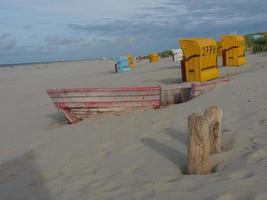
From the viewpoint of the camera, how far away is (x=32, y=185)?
5680 mm

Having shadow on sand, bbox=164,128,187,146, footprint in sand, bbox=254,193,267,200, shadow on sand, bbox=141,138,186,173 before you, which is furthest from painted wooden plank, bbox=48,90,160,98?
footprint in sand, bbox=254,193,267,200

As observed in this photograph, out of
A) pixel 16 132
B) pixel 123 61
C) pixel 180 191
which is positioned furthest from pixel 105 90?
pixel 123 61

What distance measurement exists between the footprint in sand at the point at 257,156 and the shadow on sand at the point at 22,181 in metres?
2.34

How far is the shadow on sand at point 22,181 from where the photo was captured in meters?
5.36

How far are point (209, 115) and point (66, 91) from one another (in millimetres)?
5239

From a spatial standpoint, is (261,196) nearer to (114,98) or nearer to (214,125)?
(214,125)

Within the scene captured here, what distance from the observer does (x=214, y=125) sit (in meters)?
5.32

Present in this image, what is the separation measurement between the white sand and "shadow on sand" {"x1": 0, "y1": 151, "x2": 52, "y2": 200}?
0.02m

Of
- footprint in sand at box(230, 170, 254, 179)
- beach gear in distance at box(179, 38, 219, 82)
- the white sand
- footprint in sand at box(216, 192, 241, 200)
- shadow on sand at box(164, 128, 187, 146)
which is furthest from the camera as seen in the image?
beach gear in distance at box(179, 38, 219, 82)

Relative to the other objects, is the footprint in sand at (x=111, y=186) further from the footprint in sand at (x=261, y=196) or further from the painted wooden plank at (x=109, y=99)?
the painted wooden plank at (x=109, y=99)

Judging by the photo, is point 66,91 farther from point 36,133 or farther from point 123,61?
point 123,61

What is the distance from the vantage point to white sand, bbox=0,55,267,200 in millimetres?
4402

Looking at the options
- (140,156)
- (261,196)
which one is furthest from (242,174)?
(140,156)

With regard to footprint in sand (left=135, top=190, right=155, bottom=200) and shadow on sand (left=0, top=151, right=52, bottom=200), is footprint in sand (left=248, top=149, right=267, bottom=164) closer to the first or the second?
footprint in sand (left=135, top=190, right=155, bottom=200)
